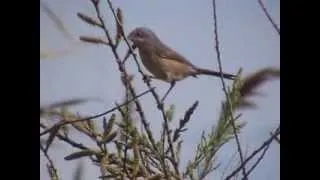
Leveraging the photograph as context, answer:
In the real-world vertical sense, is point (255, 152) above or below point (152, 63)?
below

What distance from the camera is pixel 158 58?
1.33m

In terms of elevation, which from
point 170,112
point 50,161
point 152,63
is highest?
point 152,63

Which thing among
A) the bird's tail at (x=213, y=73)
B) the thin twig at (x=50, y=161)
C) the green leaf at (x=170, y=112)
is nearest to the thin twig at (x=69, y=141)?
the thin twig at (x=50, y=161)

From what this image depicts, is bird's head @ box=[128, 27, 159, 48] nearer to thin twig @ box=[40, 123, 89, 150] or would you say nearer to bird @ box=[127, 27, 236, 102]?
bird @ box=[127, 27, 236, 102]

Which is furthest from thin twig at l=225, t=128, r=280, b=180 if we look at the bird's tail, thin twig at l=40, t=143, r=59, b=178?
thin twig at l=40, t=143, r=59, b=178

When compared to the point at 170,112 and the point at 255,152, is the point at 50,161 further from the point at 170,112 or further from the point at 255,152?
the point at 255,152

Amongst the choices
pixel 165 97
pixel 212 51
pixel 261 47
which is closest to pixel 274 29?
pixel 261 47

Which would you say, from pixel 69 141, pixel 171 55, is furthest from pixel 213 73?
pixel 69 141

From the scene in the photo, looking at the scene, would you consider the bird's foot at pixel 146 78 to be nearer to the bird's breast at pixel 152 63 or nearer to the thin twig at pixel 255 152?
the bird's breast at pixel 152 63

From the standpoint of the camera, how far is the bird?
1.33m

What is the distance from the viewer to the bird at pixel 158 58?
133 centimetres

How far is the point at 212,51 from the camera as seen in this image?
137 cm
